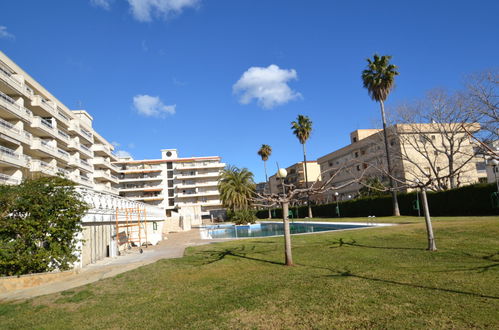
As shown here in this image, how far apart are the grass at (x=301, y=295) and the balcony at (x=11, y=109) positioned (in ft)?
94.6

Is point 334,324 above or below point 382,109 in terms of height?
below

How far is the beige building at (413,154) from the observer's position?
3288 centimetres

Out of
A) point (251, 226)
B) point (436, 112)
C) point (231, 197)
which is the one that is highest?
point (436, 112)

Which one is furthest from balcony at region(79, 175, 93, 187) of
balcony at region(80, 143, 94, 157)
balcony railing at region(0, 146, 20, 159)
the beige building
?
the beige building

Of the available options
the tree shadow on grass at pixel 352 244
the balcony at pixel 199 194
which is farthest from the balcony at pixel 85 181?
the tree shadow on grass at pixel 352 244

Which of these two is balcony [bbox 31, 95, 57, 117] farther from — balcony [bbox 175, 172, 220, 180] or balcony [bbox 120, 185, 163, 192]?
balcony [bbox 175, 172, 220, 180]

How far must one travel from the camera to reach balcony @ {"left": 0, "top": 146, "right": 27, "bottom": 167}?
28.9 metres

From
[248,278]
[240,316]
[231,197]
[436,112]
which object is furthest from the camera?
[231,197]

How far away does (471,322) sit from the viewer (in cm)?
469

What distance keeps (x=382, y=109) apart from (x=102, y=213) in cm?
3044

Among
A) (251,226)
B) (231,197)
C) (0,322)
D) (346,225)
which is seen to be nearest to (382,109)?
(346,225)

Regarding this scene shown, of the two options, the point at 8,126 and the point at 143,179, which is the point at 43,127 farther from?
the point at 143,179

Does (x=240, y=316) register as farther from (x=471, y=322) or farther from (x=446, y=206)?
(x=446, y=206)

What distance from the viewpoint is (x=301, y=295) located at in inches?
263
